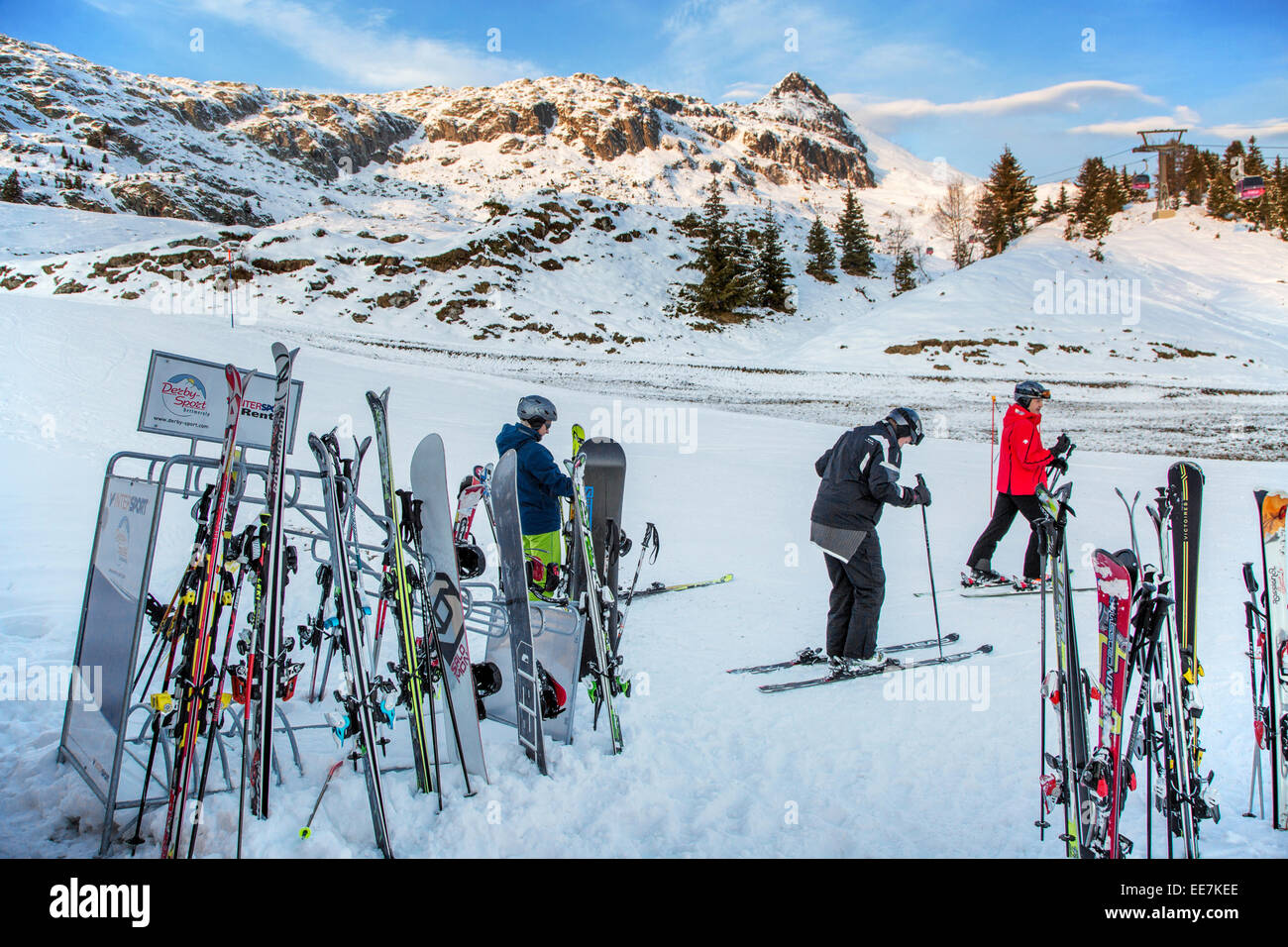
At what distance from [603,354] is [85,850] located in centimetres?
3185

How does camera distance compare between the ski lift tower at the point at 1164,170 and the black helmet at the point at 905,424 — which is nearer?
the black helmet at the point at 905,424

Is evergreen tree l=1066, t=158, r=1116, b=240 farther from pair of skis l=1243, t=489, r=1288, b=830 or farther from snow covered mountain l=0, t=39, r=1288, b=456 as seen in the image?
pair of skis l=1243, t=489, r=1288, b=830

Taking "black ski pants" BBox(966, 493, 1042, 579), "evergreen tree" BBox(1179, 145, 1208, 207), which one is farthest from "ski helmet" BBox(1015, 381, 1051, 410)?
"evergreen tree" BBox(1179, 145, 1208, 207)

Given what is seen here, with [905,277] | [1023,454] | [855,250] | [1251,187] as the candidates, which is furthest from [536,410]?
[1251,187]

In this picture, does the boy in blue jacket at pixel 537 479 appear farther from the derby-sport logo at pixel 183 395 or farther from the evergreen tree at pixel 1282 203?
the evergreen tree at pixel 1282 203

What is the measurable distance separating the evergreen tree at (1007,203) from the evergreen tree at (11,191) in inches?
3058

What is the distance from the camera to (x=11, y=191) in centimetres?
6431

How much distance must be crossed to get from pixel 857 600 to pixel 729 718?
4.13ft

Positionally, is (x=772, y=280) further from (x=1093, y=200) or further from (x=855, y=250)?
(x=1093, y=200)

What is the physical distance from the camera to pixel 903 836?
11.2ft

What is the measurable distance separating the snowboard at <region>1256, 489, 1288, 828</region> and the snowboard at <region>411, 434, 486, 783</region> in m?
3.65

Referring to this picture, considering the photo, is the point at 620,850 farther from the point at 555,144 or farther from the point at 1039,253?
the point at 555,144

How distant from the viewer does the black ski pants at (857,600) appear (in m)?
4.98

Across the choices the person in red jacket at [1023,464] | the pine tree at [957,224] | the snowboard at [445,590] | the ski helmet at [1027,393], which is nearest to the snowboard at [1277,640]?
the person in red jacket at [1023,464]
